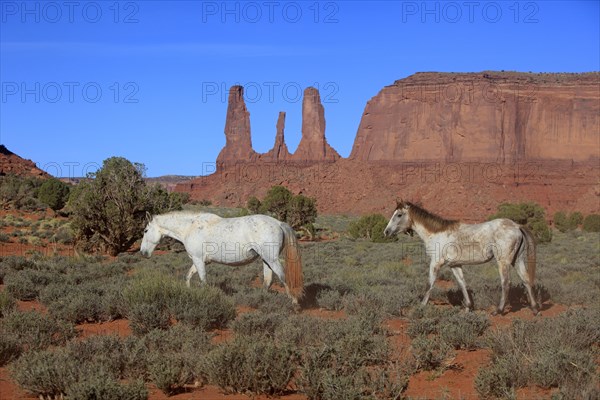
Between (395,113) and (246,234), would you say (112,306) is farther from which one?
(395,113)

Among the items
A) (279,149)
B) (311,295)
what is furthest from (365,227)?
(279,149)

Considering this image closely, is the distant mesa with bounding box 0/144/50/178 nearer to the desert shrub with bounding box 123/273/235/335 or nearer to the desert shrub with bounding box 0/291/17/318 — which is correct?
the desert shrub with bounding box 0/291/17/318

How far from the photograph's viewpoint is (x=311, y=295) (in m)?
13.6

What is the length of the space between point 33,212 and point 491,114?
7596 centimetres

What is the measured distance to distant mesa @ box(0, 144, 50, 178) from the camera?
256ft

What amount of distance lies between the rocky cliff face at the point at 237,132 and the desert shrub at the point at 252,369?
422 ft

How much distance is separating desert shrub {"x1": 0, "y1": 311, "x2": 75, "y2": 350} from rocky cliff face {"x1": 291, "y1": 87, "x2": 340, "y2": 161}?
120420 millimetres

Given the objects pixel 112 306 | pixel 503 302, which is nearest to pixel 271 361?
pixel 112 306

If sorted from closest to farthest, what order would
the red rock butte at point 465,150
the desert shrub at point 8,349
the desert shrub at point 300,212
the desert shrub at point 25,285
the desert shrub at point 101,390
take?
the desert shrub at point 101,390 → the desert shrub at point 8,349 → the desert shrub at point 25,285 → the desert shrub at point 300,212 → the red rock butte at point 465,150

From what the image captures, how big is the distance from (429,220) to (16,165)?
7896 centimetres

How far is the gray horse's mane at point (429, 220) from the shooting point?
1244 cm

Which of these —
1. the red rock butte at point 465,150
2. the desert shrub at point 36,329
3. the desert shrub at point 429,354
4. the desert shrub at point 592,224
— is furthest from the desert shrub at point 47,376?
the red rock butte at point 465,150

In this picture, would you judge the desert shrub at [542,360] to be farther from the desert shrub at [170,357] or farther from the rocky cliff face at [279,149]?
the rocky cliff face at [279,149]

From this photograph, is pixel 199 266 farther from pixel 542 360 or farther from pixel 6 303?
pixel 542 360
